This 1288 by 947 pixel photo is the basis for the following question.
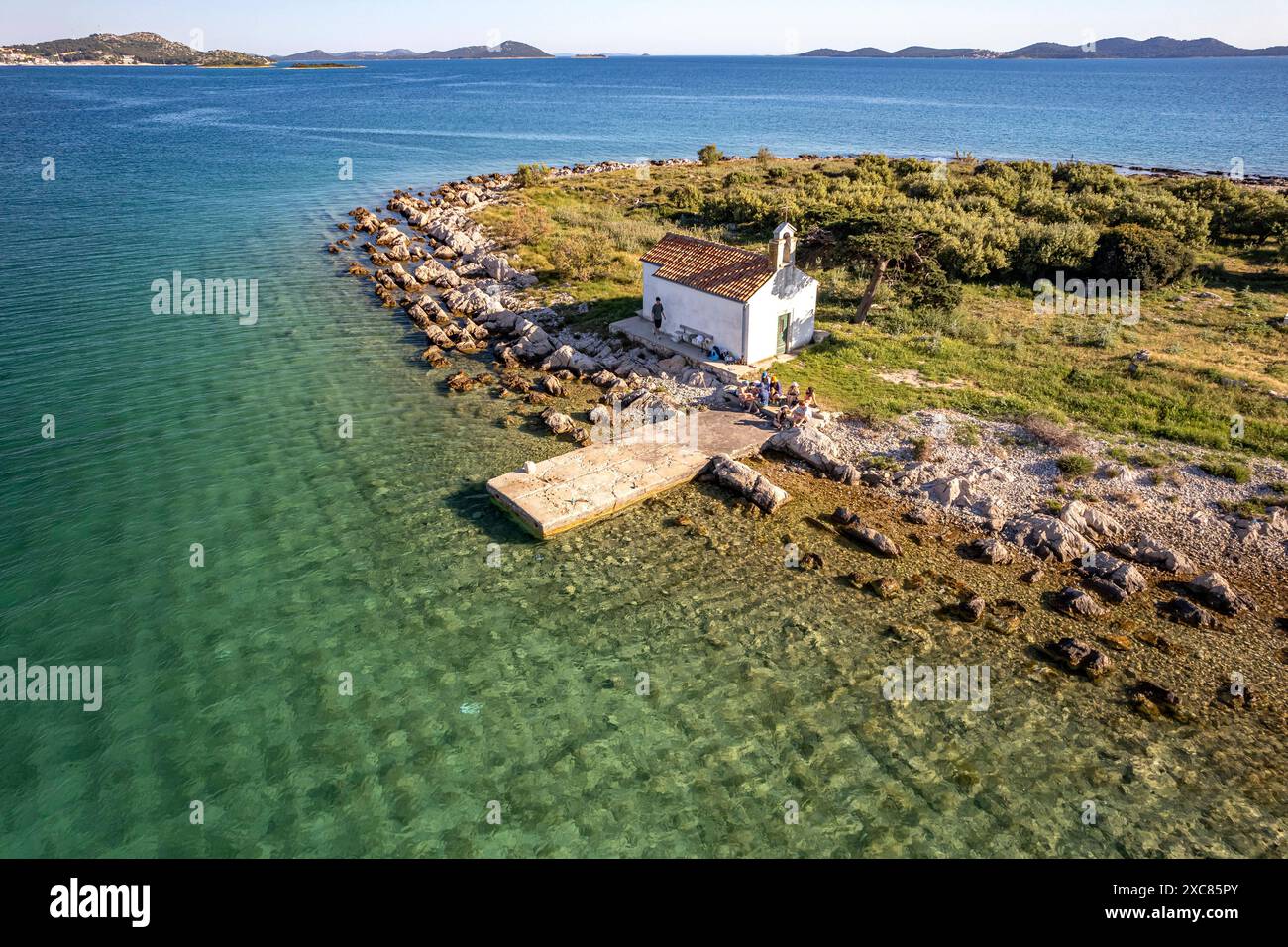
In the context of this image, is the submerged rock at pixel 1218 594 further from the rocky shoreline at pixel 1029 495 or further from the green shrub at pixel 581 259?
the green shrub at pixel 581 259

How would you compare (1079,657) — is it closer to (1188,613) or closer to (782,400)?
(1188,613)

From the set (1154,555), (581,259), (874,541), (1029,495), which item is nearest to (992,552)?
(874,541)

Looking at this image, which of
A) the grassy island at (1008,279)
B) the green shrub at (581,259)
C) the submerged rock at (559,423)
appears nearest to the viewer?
the submerged rock at (559,423)

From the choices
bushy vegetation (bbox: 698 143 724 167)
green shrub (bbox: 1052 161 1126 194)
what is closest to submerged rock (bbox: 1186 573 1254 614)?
green shrub (bbox: 1052 161 1126 194)

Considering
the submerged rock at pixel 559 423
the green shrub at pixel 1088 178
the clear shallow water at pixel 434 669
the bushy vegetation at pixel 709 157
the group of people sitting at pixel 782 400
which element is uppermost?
the bushy vegetation at pixel 709 157

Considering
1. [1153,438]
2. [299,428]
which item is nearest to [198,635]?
[299,428]

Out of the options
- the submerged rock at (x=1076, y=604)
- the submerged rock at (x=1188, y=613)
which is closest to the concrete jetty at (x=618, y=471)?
the submerged rock at (x=1076, y=604)
